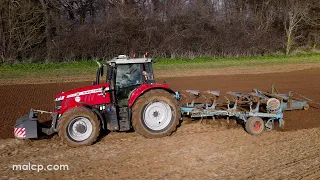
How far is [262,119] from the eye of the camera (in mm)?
8617

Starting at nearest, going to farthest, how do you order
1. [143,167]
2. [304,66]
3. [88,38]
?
1. [143,167]
2. [304,66]
3. [88,38]

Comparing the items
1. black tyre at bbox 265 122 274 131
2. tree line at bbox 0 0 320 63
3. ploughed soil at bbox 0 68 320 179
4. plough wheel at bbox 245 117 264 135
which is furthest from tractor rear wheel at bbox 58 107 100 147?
tree line at bbox 0 0 320 63

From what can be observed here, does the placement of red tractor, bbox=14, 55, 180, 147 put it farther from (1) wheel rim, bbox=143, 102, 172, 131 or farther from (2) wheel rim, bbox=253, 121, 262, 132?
(2) wheel rim, bbox=253, 121, 262, 132

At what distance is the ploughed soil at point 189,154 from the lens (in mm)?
5902

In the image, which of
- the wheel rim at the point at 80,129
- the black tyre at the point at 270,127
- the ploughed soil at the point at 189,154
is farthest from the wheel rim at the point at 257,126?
the wheel rim at the point at 80,129

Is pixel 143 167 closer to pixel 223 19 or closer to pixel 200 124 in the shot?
pixel 200 124

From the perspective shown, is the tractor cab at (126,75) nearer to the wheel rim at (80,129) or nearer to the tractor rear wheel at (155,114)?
the tractor rear wheel at (155,114)

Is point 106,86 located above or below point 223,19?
below

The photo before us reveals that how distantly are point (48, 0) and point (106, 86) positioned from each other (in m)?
22.2

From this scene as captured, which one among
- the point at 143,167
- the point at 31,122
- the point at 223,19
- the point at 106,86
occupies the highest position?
the point at 223,19

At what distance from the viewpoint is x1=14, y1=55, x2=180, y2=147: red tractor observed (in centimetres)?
720

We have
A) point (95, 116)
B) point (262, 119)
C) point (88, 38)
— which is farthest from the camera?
point (88, 38)

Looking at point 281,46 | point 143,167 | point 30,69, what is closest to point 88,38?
A: point 30,69

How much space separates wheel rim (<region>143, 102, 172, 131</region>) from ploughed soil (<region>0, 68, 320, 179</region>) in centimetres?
31
